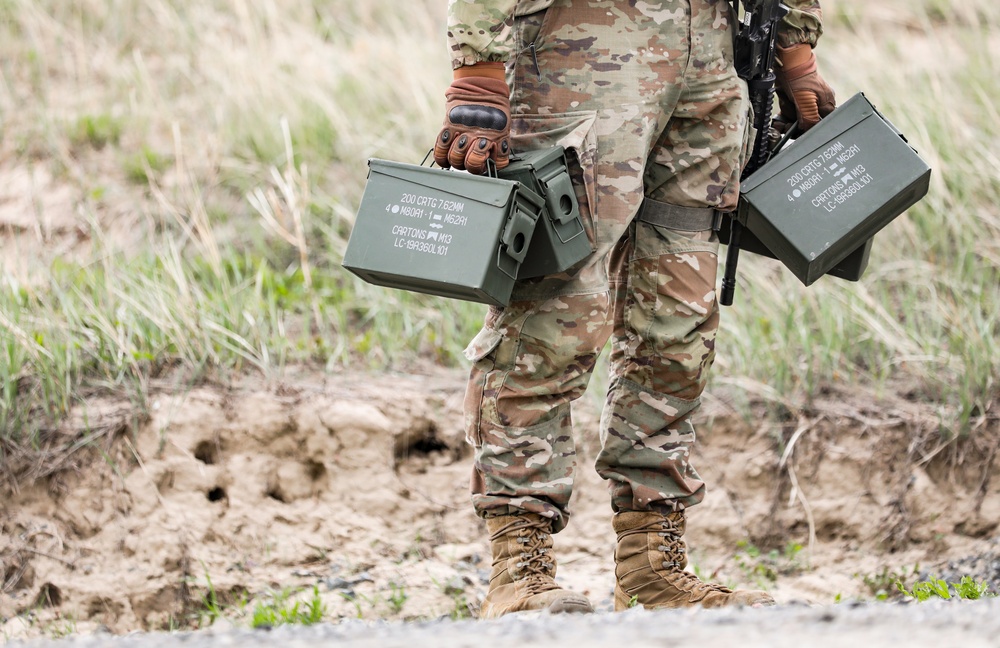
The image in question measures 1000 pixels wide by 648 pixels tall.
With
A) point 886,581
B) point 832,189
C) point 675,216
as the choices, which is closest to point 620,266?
point 675,216

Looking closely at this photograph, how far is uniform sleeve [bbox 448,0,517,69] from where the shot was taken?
216 centimetres

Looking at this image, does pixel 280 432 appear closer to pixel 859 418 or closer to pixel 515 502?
pixel 515 502

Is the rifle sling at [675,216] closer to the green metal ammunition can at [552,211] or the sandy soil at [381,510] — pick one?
the green metal ammunition can at [552,211]

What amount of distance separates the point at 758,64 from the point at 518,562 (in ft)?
4.38

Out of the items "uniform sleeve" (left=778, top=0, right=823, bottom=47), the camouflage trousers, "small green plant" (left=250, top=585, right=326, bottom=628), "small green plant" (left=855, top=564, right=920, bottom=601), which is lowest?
"small green plant" (left=855, top=564, right=920, bottom=601)

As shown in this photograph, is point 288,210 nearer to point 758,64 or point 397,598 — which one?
point 397,598

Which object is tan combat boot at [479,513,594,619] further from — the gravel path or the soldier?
the gravel path

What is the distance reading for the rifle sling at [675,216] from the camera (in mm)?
2473

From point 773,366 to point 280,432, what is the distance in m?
1.78

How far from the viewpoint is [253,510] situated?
337 centimetres

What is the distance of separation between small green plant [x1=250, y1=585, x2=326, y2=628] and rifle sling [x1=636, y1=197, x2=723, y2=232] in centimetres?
134

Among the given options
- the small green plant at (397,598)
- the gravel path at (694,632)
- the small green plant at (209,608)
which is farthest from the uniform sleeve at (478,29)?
the small green plant at (209,608)

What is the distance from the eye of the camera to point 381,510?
3.47 meters

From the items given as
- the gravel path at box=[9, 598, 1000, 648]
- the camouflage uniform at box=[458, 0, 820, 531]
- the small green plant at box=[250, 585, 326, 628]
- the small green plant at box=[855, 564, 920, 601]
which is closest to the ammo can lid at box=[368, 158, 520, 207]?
the camouflage uniform at box=[458, 0, 820, 531]
